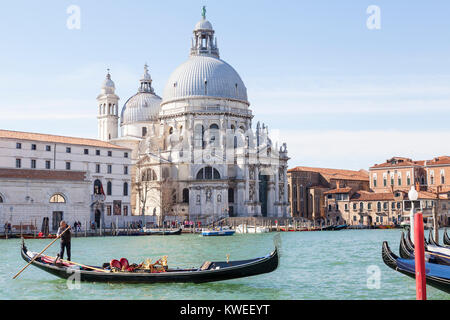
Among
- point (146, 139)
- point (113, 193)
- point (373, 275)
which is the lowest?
point (373, 275)

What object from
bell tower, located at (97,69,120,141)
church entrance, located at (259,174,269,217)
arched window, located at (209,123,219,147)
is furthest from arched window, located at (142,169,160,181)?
church entrance, located at (259,174,269,217)

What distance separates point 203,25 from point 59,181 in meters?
33.6

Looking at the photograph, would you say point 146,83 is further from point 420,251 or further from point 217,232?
point 420,251

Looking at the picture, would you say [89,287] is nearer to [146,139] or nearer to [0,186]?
[0,186]

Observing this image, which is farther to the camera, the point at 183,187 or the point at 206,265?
the point at 183,187

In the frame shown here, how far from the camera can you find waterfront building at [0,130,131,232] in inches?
1535

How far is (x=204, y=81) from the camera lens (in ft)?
211

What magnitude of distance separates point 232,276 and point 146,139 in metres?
49.3

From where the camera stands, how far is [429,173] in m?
69.9

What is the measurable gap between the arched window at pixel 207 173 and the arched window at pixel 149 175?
14.2 ft

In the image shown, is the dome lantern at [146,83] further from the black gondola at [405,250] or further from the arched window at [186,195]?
the black gondola at [405,250]

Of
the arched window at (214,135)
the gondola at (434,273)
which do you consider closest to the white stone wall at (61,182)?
the arched window at (214,135)

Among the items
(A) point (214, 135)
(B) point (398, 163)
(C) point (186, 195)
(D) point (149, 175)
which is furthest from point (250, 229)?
(B) point (398, 163)
